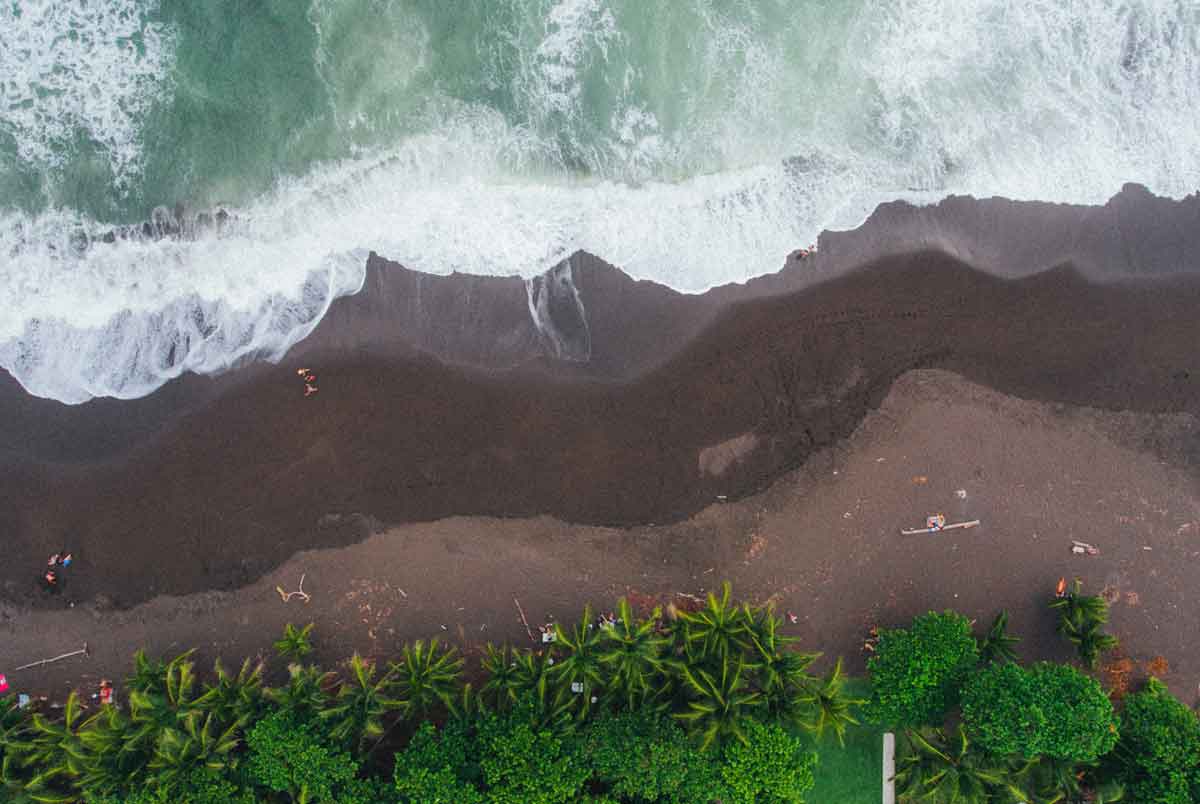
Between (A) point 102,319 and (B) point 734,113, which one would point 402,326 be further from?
(B) point 734,113

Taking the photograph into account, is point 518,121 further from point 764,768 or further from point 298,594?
point 764,768

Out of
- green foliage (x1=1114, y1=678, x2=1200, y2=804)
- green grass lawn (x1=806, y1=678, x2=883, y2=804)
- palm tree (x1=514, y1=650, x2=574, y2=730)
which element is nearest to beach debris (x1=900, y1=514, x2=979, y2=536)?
green grass lawn (x1=806, y1=678, x2=883, y2=804)

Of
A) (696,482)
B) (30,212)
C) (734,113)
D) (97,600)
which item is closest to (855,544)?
(696,482)

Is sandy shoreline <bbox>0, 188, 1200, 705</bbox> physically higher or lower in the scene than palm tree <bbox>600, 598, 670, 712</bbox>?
higher

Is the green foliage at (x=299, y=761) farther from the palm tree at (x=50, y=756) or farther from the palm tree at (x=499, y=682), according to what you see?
the palm tree at (x=50, y=756)

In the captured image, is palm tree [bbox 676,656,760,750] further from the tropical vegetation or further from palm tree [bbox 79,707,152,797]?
palm tree [bbox 79,707,152,797]
